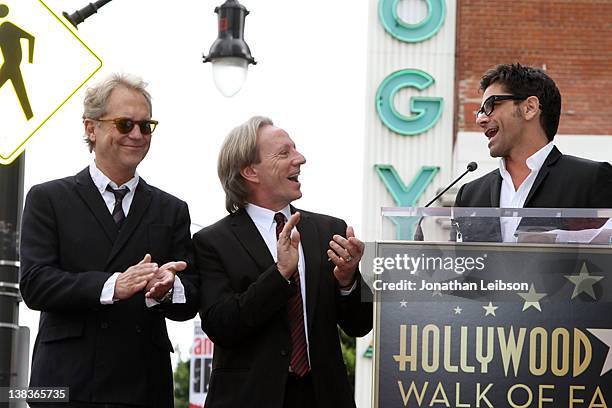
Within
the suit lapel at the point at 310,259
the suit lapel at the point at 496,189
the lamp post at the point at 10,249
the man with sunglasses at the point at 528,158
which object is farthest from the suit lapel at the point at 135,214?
the lamp post at the point at 10,249

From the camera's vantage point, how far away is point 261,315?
6133mm

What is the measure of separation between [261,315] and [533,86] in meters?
1.83

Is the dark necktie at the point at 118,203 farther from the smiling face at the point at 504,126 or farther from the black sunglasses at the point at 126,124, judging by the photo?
the smiling face at the point at 504,126

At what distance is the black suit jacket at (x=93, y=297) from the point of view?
20.8 feet

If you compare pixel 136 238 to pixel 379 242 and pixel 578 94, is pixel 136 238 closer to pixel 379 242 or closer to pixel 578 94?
pixel 379 242

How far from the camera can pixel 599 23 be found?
25828mm

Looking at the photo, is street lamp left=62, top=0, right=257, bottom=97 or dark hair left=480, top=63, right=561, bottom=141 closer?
dark hair left=480, top=63, right=561, bottom=141

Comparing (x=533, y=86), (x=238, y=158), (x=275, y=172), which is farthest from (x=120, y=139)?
(x=533, y=86)

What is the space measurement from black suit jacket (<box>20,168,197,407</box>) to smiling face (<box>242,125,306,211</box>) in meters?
0.45

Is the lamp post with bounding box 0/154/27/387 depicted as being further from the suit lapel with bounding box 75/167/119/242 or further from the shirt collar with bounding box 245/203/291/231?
the shirt collar with bounding box 245/203/291/231

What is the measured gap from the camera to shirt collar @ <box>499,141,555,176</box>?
21.8 feet

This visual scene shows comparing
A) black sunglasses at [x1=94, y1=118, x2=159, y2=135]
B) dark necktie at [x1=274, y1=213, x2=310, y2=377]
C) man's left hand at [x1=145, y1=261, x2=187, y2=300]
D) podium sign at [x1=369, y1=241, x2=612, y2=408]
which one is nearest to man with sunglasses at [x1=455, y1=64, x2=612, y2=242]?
dark necktie at [x1=274, y1=213, x2=310, y2=377]

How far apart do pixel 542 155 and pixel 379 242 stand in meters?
1.50

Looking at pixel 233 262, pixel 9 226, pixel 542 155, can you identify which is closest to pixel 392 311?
pixel 233 262
